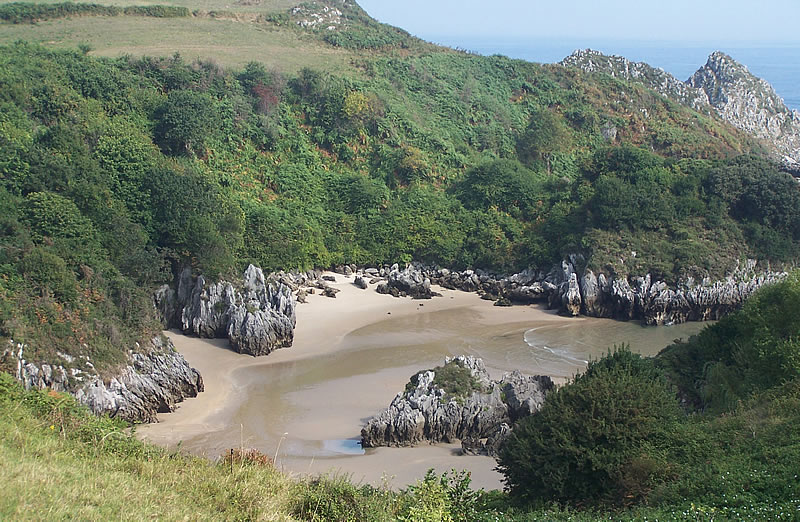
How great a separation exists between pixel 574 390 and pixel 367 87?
3505 cm

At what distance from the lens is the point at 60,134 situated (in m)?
31.5

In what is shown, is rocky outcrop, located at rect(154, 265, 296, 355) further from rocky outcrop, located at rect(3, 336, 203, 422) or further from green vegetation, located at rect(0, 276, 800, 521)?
green vegetation, located at rect(0, 276, 800, 521)

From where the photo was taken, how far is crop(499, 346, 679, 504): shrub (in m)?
13.4

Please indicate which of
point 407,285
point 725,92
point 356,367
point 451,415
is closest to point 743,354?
point 451,415

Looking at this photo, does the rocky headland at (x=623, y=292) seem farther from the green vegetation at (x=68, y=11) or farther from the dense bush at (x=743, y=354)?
the green vegetation at (x=68, y=11)

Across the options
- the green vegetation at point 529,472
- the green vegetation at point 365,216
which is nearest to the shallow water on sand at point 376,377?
the green vegetation at point 365,216

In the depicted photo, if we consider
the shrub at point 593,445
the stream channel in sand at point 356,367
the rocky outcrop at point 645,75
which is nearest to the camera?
the shrub at point 593,445

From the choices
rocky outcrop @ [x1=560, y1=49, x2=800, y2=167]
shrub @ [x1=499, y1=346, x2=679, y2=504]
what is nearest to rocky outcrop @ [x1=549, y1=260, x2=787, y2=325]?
shrub @ [x1=499, y1=346, x2=679, y2=504]

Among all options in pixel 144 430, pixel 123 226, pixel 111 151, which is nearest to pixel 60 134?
pixel 111 151

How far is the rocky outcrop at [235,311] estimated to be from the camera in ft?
89.0

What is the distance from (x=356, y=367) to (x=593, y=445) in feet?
44.2

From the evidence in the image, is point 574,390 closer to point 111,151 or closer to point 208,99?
point 111,151

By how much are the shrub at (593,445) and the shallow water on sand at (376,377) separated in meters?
4.04

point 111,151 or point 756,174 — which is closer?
point 111,151
